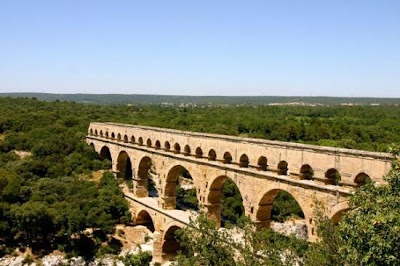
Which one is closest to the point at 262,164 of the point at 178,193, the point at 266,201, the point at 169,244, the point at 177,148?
the point at 266,201

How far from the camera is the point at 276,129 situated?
61562 mm

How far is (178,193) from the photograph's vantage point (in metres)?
40.9

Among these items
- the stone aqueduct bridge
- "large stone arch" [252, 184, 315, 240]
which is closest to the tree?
the stone aqueduct bridge

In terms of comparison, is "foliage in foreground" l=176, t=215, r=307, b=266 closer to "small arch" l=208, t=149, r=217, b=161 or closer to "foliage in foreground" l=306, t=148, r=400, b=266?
"foliage in foreground" l=306, t=148, r=400, b=266

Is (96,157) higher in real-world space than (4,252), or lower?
higher

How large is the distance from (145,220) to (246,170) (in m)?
15.6

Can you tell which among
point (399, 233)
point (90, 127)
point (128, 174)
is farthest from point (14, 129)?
point (399, 233)

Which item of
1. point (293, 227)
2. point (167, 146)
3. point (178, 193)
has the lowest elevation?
point (293, 227)

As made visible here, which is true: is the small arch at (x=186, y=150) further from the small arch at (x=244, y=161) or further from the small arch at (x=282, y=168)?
the small arch at (x=282, y=168)

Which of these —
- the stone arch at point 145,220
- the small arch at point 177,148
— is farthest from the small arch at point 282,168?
the stone arch at point 145,220

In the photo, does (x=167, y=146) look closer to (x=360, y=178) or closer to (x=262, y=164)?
(x=262, y=164)

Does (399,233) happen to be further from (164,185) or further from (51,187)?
(51,187)

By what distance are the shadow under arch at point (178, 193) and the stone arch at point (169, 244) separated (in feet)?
6.63

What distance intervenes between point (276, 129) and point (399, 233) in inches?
2011
